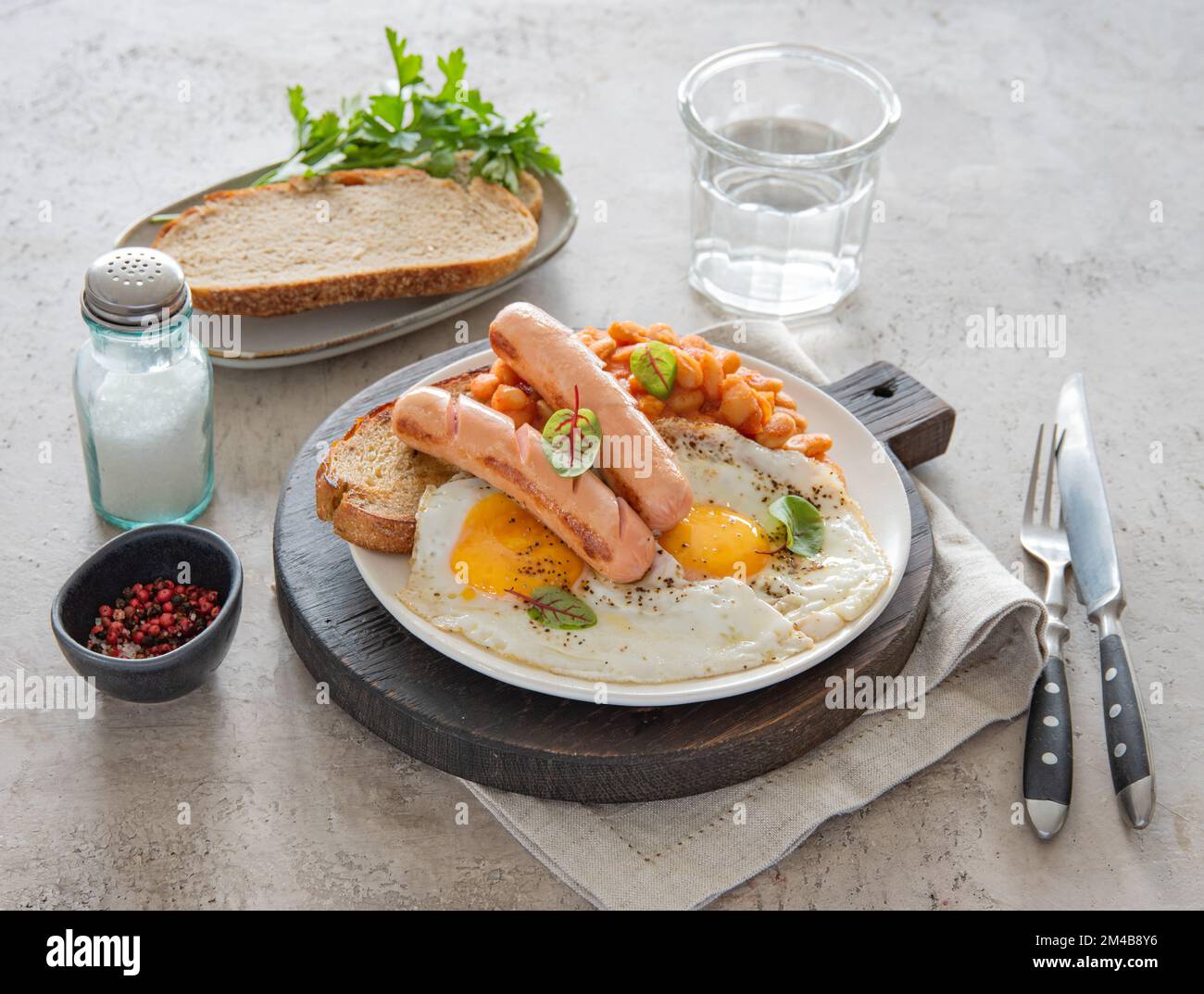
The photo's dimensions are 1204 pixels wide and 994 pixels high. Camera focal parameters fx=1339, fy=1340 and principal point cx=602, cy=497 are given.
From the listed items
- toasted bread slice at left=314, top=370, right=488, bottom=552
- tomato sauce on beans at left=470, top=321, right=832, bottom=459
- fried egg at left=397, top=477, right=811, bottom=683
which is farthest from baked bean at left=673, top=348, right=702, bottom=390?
toasted bread slice at left=314, top=370, right=488, bottom=552

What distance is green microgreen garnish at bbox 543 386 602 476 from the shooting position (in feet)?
9.53

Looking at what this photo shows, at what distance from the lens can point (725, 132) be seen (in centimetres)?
441

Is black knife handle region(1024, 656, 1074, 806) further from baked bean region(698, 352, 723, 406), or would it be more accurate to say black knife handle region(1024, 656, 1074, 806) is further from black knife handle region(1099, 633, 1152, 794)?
baked bean region(698, 352, 723, 406)

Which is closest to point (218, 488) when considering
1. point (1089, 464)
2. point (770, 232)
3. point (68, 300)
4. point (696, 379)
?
point (68, 300)

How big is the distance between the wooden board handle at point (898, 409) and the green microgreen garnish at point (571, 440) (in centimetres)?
104

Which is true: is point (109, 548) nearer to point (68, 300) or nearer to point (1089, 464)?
point (68, 300)

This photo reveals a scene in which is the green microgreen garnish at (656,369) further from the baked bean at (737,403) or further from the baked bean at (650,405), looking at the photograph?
the baked bean at (737,403)

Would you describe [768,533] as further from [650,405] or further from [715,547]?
[650,405]

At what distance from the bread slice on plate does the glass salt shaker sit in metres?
0.60

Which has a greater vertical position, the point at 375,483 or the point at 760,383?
the point at 760,383

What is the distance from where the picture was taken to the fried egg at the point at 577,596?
2.86 m

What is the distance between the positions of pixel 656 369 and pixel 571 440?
0.40 metres

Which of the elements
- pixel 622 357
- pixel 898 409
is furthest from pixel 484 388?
pixel 898 409

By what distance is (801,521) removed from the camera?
10.3 feet
